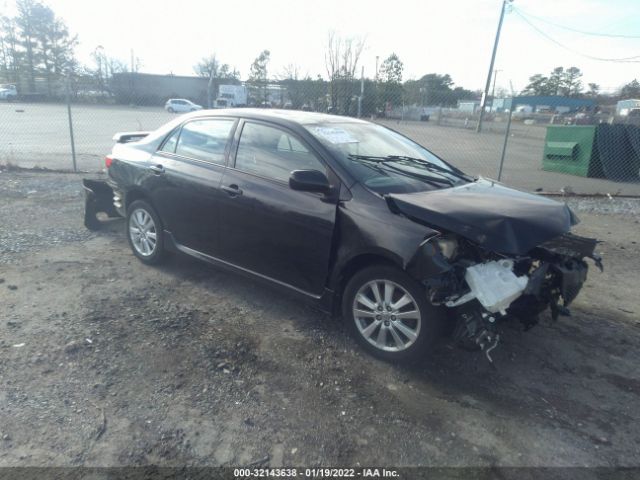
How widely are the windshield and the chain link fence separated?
633 cm

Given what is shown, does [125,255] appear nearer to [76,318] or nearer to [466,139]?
[76,318]

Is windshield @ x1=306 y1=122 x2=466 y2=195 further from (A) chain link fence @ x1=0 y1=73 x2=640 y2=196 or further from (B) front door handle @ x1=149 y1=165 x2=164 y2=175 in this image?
(A) chain link fence @ x1=0 y1=73 x2=640 y2=196

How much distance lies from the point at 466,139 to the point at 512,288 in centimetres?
1696

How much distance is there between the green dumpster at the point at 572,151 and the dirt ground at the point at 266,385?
28.4ft

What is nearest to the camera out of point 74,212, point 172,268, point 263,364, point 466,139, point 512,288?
point 512,288

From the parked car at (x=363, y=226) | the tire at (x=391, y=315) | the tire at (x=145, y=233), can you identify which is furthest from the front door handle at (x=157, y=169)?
the tire at (x=391, y=315)

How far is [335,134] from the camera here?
13.2ft

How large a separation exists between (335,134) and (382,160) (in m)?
0.46

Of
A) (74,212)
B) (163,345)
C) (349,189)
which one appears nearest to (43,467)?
(163,345)

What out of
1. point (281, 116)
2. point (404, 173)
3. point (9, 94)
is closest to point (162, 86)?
point (9, 94)

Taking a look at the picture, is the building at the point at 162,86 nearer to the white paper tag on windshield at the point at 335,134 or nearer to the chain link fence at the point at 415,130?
the chain link fence at the point at 415,130

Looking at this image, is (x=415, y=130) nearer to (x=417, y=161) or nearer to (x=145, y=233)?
(x=417, y=161)

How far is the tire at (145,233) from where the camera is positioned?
4.89 metres

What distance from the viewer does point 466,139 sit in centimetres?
1869
